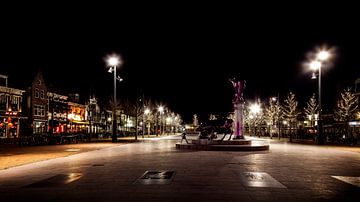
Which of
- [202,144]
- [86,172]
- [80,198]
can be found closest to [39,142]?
[202,144]

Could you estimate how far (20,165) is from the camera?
17.5 metres

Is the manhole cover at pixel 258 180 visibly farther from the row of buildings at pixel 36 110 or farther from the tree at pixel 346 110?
the tree at pixel 346 110

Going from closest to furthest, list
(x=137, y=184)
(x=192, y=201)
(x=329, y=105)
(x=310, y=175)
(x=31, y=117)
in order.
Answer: (x=192, y=201) < (x=137, y=184) < (x=310, y=175) < (x=31, y=117) < (x=329, y=105)

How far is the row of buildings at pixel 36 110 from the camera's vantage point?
53.9 meters

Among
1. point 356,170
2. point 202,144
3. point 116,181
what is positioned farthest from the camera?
point 202,144

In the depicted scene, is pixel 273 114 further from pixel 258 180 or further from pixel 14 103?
pixel 258 180

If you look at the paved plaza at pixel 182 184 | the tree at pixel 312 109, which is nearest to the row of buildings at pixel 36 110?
the paved plaza at pixel 182 184

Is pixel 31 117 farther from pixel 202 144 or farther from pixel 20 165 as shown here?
pixel 20 165

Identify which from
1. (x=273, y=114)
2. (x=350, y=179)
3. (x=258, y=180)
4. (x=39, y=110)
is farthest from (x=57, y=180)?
(x=273, y=114)

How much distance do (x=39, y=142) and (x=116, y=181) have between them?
2883cm

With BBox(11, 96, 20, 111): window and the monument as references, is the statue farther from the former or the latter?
BBox(11, 96, 20, 111): window

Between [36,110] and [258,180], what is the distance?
184 feet

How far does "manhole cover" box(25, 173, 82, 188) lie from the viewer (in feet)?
37.3

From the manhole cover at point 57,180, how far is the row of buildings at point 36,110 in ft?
104
